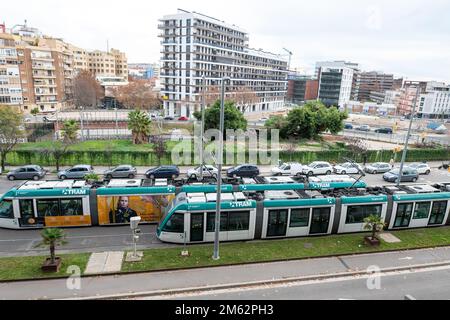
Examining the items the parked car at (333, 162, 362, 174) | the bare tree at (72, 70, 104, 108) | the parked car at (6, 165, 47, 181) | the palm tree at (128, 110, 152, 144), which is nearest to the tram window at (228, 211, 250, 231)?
the parked car at (333, 162, 362, 174)

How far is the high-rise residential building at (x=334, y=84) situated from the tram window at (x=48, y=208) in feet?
426

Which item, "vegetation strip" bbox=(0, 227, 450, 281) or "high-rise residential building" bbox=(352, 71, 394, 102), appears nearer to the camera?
"vegetation strip" bbox=(0, 227, 450, 281)

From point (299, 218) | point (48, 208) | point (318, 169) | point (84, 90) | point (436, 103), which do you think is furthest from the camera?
point (436, 103)

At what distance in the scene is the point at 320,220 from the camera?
55.3 ft

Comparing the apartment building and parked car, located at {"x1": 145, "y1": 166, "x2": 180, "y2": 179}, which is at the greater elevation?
the apartment building

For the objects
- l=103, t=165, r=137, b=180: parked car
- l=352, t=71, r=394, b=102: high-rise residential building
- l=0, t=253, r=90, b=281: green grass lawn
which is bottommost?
l=103, t=165, r=137, b=180: parked car

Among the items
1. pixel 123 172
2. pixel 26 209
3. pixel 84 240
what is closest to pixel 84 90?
pixel 123 172

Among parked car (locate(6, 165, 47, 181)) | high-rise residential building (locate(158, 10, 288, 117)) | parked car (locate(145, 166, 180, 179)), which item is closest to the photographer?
parked car (locate(6, 165, 47, 181))

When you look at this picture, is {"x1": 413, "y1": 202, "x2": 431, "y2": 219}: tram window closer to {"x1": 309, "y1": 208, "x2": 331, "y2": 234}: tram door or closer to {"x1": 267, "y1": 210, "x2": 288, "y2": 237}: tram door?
{"x1": 309, "y1": 208, "x2": 331, "y2": 234}: tram door

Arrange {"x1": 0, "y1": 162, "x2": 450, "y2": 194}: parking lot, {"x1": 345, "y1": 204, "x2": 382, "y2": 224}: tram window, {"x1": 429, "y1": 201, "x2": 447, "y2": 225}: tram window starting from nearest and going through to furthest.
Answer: {"x1": 345, "y1": 204, "x2": 382, "y2": 224}: tram window → {"x1": 429, "y1": 201, "x2": 447, "y2": 225}: tram window → {"x1": 0, "y1": 162, "x2": 450, "y2": 194}: parking lot

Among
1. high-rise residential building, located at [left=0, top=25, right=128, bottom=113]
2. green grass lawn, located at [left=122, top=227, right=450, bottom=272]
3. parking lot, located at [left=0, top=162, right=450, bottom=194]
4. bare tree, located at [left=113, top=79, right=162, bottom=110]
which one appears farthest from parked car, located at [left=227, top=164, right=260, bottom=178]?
high-rise residential building, located at [left=0, top=25, right=128, bottom=113]

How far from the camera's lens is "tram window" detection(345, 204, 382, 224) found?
17.2 m

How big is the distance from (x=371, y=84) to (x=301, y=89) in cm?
4706

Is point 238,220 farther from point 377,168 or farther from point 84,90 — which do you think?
point 84,90
